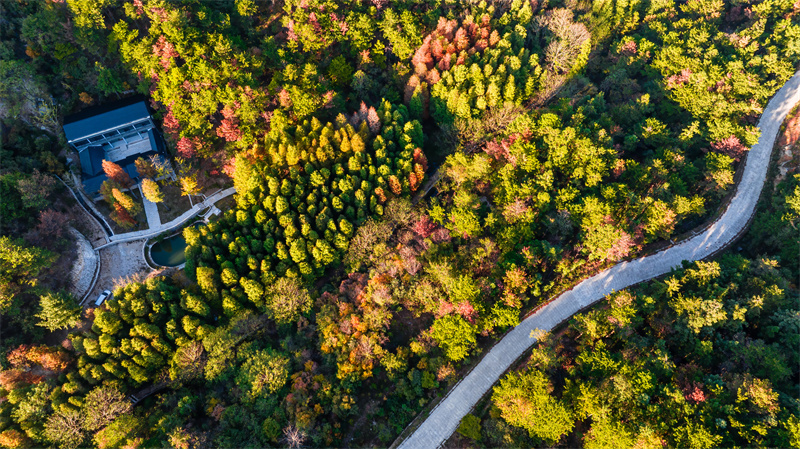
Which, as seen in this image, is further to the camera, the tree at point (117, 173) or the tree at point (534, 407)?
the tree at point (117, 173)

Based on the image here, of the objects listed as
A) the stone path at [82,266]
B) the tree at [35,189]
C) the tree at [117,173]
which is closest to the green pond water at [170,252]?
the stone path at [82,266]

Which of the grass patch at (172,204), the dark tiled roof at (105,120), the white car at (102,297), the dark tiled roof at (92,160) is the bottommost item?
the white car at (102,297)

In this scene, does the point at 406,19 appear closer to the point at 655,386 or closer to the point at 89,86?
the point at 89,86

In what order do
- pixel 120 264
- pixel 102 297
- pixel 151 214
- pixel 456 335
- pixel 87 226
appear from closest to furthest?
pixel 456 335, pixel 102 297, pixel 120 264, pixel 87 226, pixel 151 214

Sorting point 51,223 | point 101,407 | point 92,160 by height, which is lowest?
point 101,407

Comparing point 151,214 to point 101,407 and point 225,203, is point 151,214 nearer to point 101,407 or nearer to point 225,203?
point 225,203

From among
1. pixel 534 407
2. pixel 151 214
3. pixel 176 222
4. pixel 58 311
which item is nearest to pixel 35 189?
pixel 151 214

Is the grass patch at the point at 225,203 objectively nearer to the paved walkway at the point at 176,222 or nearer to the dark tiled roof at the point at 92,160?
the paved walkway at the point at 176,222
